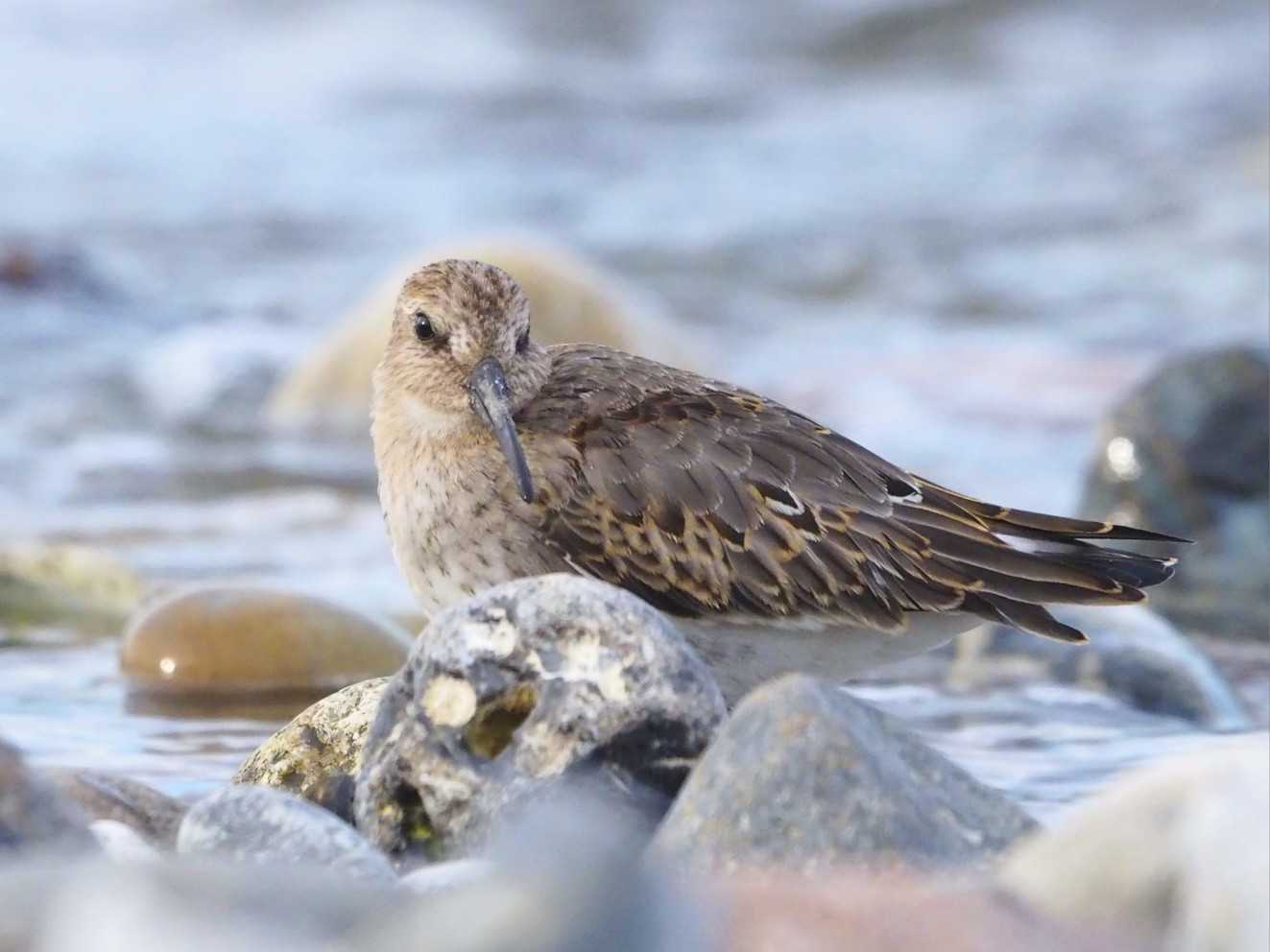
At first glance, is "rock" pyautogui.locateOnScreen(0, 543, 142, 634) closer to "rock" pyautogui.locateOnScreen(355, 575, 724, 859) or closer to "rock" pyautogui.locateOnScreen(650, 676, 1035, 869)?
"rock" pyautogui.locateOnScreen(355, 575, 724, 859)

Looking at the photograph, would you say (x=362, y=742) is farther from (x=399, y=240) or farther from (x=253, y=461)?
(x=399, y=240)

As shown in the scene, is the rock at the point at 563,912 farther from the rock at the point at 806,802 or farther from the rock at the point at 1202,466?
the rock at the point at 1202,466

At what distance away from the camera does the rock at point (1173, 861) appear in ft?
10.0

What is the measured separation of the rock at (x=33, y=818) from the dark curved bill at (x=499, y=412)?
1.47m

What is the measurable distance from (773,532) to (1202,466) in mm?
3657

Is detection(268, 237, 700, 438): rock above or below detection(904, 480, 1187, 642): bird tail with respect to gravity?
above

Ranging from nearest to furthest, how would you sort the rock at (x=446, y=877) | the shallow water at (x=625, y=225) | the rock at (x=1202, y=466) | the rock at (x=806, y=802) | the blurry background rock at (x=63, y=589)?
the rock at (x=446, y=877) < the rock at (x=806, y=802) < the blurry background rock at (x=63, y=589) < the rock at (x=1202, y=466) < the shallow water at (x=625, y=225)

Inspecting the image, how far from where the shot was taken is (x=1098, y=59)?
67.6ft

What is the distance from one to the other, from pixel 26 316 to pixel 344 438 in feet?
13.0

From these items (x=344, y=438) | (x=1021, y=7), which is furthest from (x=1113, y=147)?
(x=344, y=438)

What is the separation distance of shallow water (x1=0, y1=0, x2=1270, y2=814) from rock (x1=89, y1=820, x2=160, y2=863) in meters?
1.30

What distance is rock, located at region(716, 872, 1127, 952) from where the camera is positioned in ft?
9.81

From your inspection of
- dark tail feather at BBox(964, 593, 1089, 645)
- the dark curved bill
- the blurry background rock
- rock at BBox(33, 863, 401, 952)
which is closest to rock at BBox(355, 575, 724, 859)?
rock at BBox(33, 863, 401, 952)

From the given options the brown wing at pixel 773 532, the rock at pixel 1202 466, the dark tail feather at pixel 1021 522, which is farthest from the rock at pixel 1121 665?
the rock at pixel 1202 466
